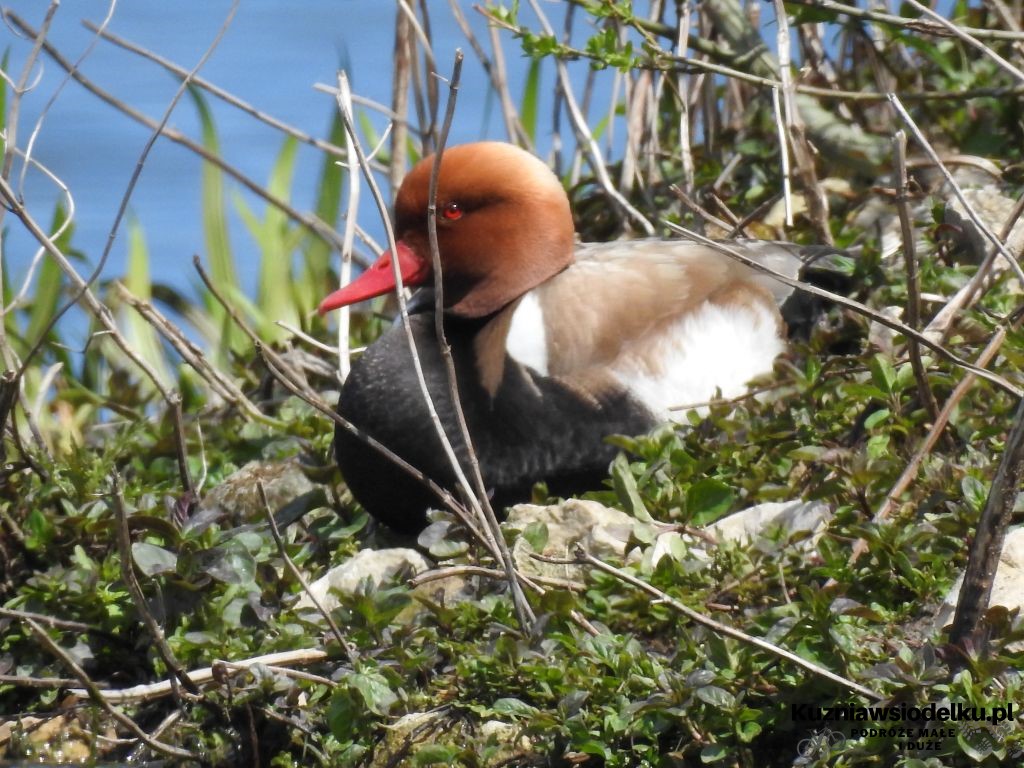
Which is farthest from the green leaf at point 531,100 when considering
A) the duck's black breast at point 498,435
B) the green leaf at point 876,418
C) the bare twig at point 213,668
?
the bare twig at point 213,668

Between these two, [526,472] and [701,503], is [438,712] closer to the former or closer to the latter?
[701,503]

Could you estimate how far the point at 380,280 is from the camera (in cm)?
389

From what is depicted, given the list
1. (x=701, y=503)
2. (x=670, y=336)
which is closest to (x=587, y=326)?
(x=670, y=336)

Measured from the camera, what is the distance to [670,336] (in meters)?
3.70

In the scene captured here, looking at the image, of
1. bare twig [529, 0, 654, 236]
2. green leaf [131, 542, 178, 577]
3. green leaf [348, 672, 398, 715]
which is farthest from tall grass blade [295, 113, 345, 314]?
green leaf [348, 672, 398, 715]

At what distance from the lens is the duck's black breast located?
342 centimetres

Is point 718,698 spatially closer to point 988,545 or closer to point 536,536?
point 988,545

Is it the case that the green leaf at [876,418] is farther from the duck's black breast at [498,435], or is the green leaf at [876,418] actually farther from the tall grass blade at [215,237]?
the tall grass blade at [215,237]

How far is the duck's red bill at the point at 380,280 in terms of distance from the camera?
3.86 metres

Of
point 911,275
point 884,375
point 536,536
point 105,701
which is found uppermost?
point 911,275

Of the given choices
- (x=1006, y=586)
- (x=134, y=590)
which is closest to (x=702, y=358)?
(x=1006, y=586)

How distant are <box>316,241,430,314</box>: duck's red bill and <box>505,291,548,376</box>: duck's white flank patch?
35 centimetres

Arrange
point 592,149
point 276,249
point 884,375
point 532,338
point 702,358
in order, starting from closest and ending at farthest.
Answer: point 884,375 → point 532,338 → point 702,358 → point 592,149 → point 276,249

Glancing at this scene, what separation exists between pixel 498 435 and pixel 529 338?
0.28 meters
